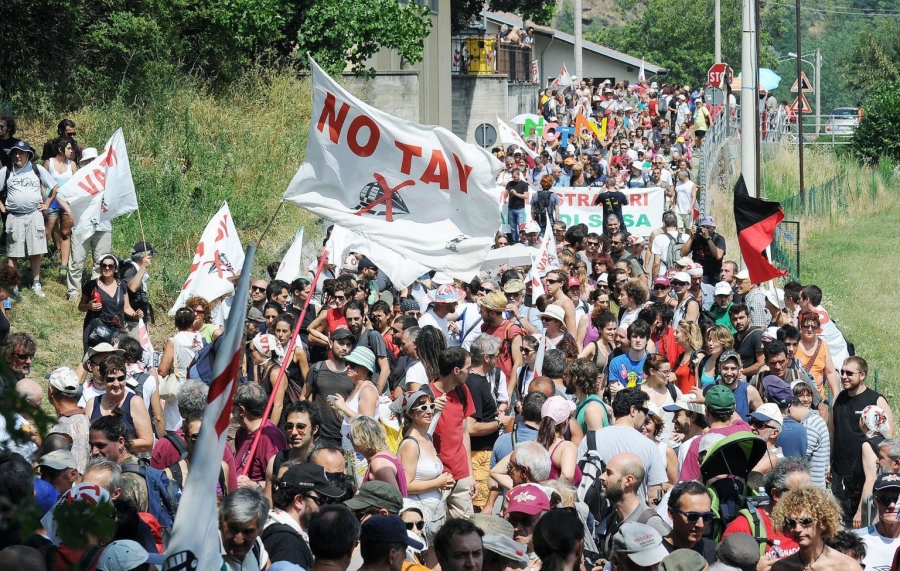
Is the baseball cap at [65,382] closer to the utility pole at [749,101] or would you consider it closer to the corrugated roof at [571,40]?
the utility pole at [749,101]

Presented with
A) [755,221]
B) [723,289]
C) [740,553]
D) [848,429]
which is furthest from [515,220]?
[740,553]

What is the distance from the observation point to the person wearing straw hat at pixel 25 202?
1378 cm

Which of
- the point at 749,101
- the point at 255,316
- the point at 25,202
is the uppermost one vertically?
the point at 749,101

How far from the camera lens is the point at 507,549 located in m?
5.78

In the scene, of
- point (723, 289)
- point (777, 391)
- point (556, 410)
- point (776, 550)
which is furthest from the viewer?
point (723, 289)

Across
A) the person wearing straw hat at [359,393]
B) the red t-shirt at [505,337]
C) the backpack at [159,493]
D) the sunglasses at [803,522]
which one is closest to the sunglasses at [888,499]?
the sunglasses at [803,522]

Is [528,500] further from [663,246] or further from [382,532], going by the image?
[663,246]

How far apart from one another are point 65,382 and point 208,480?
3.86 metres

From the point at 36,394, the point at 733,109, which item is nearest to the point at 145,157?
the point at 36,394

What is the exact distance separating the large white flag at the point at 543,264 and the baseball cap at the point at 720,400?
17.8ft

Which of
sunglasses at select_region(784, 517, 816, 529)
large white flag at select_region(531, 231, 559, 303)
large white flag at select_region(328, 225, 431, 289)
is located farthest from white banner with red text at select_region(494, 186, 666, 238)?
sunglasses at select_region(784, 517, 816, 529)

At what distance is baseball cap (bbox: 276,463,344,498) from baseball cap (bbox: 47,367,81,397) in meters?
2.29

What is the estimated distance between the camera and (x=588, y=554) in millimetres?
6668

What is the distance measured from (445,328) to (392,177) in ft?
8.90
